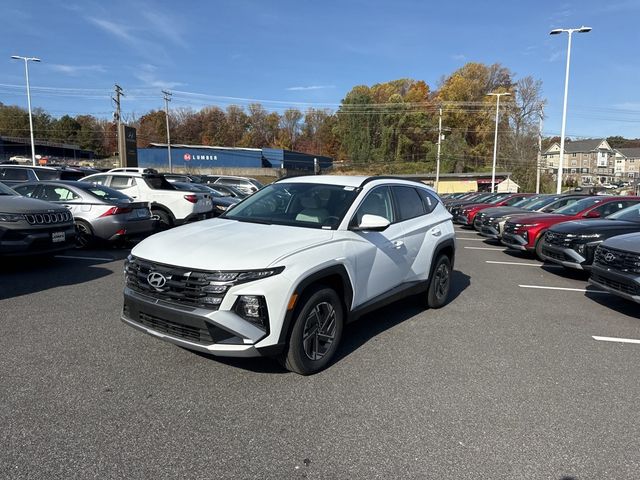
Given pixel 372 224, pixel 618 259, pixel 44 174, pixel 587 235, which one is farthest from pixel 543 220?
pixel 44 174

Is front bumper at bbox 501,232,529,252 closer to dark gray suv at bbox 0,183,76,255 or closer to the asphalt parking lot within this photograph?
the asphalt parking lot

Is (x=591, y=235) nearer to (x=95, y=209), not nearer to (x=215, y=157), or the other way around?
(x=95, y=209)

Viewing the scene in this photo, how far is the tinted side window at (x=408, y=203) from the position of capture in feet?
17.8

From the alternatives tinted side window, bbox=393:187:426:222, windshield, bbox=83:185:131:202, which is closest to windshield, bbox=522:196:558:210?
tinted side window, bbox=393:187:426:222

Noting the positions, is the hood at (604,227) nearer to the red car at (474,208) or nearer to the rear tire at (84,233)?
the rear tire at (84,233)

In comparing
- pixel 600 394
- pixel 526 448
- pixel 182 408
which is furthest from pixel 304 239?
pixel 600 394

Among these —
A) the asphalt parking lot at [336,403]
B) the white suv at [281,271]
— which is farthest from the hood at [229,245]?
the asphalt parking lot at [336,403]

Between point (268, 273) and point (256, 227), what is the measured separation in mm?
1009

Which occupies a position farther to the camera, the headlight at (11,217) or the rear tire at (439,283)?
the headlight at (11,217)

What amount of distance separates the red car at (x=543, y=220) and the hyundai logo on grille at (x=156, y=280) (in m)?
9.30

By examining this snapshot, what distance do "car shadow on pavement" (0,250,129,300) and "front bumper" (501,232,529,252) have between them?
902cm

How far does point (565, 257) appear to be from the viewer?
8422 mm

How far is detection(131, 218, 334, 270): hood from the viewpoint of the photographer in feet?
11.2

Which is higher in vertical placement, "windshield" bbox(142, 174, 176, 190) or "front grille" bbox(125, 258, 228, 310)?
"windshield" bbox(142, 174, 176, 190)
